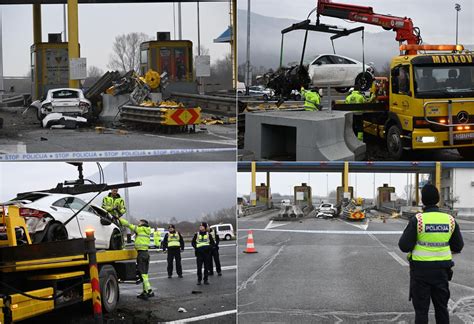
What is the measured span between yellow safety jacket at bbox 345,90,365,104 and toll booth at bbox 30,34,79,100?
11811 millimetres

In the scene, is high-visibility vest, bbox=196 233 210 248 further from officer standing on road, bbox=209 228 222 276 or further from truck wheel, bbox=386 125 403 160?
truck wheel, bbox=386 125 403 160

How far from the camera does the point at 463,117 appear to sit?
5.86 metres

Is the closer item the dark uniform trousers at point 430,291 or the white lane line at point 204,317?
the dark uniform trousers at point 430,291

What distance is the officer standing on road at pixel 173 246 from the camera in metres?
7.89

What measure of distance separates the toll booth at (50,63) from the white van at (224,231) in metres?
12.0

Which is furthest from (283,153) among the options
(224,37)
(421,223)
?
(224,37)

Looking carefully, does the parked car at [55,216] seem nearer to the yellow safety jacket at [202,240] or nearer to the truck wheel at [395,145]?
the yellow safety jacket at [202,240]

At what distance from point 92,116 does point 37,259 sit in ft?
29.5

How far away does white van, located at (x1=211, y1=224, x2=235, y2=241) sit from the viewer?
6.67 meters

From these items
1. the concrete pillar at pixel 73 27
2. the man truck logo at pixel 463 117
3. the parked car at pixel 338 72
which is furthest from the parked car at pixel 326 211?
the concrete pillar at pixel 73 27

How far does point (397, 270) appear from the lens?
6.45 m

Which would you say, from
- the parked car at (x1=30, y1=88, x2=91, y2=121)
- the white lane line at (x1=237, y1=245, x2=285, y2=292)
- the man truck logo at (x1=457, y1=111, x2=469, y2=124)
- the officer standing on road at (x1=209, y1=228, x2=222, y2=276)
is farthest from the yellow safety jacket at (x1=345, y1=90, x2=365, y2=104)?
the parked car at (x1=30, y1=88, x2=91, y2=121)

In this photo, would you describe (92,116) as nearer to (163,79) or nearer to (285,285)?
(163,79)

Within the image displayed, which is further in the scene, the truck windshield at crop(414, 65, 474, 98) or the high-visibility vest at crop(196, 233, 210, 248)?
the high-visibility vest at crop(196, 233, 210, 248)
